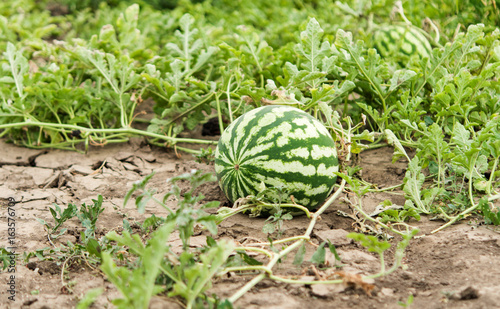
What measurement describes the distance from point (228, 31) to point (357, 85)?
8.61 ft

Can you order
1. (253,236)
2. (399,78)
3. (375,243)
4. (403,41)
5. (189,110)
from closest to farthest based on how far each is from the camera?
(375,243)
(253,236)
(399,78)
(189,110)
(403,41)

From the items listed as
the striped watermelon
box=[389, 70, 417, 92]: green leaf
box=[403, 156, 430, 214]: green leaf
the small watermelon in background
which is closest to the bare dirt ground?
box=[403, 156, 430, 214]: green leaf

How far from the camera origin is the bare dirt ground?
5.86 feet

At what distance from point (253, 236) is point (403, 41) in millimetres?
2736

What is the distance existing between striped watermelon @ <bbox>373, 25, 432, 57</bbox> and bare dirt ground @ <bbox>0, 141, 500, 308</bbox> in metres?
1.33

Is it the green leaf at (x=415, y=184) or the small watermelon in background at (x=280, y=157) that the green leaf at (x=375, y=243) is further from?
the green leaf at (x=415, y=184)

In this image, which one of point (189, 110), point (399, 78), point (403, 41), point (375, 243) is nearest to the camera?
point (375, 243)

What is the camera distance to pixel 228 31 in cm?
545

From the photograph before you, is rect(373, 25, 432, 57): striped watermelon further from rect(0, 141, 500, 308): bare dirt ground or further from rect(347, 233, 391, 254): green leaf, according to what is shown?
rect(347, 233, 391, 254): green leaf

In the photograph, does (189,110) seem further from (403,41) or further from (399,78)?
(403,41)

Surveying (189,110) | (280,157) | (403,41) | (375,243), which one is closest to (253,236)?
(280,157)

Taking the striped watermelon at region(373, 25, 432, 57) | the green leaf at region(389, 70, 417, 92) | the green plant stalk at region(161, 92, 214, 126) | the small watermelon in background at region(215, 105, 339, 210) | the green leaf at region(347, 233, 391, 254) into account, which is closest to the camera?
the green leaf at region(347, 233, 391, 254)

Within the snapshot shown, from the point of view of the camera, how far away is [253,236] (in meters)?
2.37

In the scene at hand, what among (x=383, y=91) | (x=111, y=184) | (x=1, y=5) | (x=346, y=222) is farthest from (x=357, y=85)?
(x=1, y=5)
